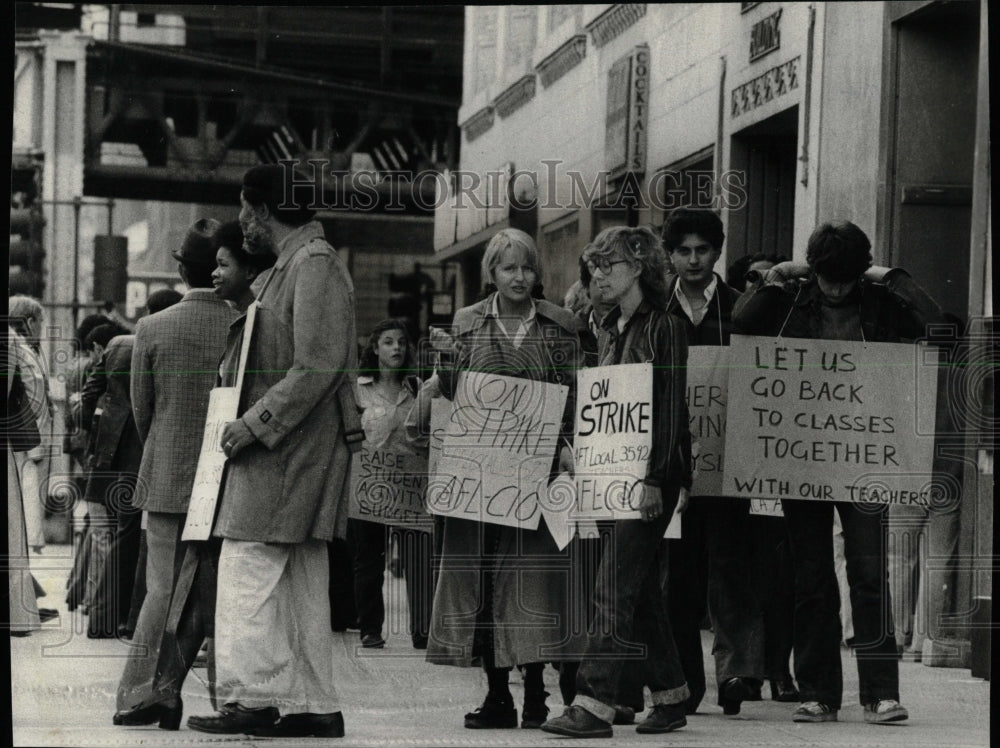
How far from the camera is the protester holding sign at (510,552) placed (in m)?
7.77

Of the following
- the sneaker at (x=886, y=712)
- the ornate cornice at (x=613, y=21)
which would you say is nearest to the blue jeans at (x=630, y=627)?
the sneaker at (x=886, y=712)

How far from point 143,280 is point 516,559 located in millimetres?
2486

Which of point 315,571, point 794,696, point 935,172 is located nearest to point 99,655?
point 315,571

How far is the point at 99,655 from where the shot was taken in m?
8.97

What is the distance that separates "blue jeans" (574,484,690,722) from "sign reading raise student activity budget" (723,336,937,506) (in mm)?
595

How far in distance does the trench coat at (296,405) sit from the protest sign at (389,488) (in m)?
1.97

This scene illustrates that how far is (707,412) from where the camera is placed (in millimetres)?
8094

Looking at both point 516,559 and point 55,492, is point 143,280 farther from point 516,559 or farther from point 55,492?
→ point 516,559

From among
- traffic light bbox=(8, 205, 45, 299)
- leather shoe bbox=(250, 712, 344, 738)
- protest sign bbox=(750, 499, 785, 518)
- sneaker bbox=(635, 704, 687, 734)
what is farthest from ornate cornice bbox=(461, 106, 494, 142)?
leather shoe bbox=(250, 712, 344, 738)

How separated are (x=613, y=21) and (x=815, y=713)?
2.96 metres

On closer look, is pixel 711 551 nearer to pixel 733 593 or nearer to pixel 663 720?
pixel 733 593

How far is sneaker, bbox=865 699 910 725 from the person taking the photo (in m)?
7.74

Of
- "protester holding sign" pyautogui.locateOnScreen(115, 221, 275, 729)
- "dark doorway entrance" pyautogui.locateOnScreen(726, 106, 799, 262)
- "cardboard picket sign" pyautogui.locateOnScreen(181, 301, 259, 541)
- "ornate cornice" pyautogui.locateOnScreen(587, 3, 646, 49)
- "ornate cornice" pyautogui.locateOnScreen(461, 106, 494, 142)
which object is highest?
"ornate cornice" pyautogui.locateOnScreen(587, 3, 646, 49)

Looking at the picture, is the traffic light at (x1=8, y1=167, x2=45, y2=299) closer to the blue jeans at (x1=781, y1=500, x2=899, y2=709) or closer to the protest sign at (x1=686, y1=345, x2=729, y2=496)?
the protest sign at (x1=686, y1=345, x2=729, y2=496)
